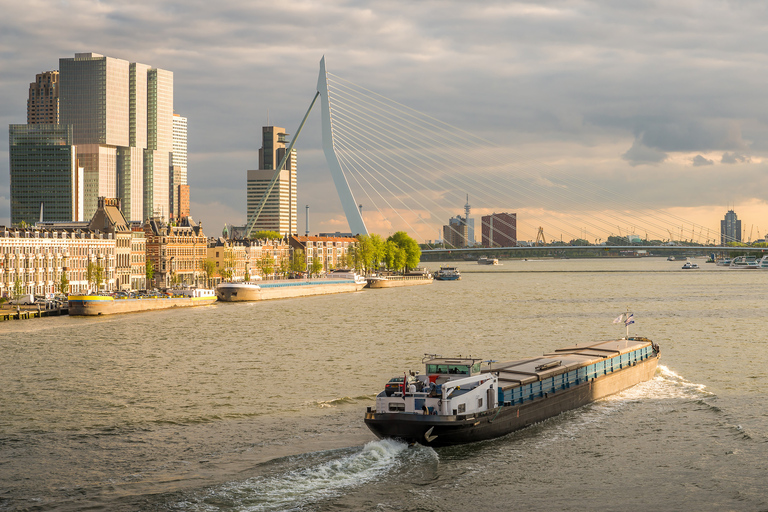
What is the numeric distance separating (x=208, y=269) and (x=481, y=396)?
11260cm

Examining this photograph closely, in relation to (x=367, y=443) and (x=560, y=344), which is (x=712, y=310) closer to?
(x=560, y=344)

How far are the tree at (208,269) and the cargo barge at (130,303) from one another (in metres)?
36.7

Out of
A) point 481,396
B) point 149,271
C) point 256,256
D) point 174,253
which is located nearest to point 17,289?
point 149,271

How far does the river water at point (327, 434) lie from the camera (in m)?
21.0

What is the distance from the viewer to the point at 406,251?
17962 cm

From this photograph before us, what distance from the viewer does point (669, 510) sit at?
66.2 ft

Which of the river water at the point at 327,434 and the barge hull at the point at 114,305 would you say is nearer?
the river water at the point at 327,434

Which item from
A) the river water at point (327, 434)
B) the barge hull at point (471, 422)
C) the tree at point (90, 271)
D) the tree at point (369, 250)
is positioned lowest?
the river water at point (327, 434)

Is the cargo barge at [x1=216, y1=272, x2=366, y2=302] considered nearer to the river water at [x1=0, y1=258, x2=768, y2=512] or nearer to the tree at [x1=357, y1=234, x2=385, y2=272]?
the tree at [x1=357, y1=234, x2=385, y2=272]

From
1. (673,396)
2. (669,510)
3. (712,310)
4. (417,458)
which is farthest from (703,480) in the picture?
(712,310)

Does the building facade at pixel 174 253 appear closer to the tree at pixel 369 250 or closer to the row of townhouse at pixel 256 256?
the row of townhouse at pixel 256 256

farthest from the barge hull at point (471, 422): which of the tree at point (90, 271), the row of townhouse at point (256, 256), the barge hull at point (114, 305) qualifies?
the row of townhouse at point (256, 256)

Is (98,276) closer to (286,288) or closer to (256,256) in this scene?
(286,288)

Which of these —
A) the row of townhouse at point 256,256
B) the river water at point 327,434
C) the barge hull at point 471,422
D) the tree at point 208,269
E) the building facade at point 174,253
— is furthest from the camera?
the row of townhouse at point 256,256
